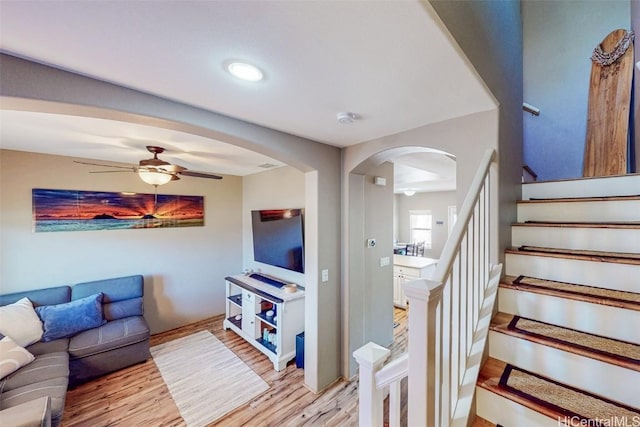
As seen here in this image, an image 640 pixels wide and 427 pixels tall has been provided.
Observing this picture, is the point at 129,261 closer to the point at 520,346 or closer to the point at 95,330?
the point at 95,330

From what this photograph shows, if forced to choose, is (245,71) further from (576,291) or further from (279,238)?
(279,238)

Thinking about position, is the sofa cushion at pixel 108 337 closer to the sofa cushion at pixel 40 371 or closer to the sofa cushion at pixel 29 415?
the sofa cushion at pixel 40 371

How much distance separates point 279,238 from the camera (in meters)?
3.58

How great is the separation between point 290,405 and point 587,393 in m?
2.24

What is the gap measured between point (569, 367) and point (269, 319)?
2850 mm

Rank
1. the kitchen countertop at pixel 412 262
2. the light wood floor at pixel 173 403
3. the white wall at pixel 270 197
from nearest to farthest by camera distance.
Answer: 1. the light wood floor at pixel 173 403
2. the white wall at pixel 270 197
3. the kitchen countertop at pixel 412 262

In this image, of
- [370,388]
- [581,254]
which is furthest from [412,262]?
[370,388]

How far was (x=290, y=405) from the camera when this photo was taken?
2.40 m

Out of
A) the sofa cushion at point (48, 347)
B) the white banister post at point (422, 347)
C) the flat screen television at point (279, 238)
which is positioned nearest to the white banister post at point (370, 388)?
the white banister post at point (422, 347)

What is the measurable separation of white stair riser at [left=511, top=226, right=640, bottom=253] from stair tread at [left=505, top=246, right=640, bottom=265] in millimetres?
40

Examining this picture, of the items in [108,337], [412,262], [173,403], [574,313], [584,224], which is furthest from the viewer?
[412,262]

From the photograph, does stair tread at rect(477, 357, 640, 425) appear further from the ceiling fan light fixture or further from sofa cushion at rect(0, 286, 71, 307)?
sofa cushion at rect(0, 286, 71, 307)

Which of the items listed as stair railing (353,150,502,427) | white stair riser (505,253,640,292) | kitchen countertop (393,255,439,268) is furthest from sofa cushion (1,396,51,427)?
kitchen countertop (393,255,439,268)

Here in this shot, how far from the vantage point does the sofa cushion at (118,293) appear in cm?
317
